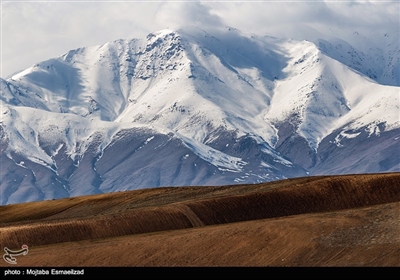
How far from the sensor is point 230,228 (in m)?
111

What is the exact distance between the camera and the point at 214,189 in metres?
152

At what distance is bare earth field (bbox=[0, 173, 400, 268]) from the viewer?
102062mm

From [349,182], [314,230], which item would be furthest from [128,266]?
[349,182]

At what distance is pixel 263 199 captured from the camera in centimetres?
13175

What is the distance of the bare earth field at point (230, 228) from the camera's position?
10206cm

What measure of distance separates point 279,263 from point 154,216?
28529 millimetres
